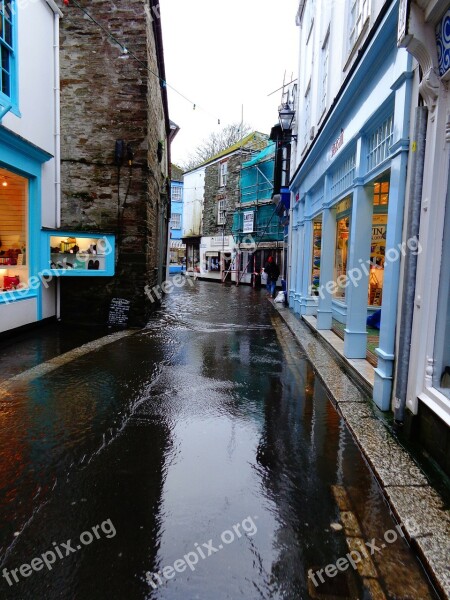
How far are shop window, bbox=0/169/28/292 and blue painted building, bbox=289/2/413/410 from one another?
6.24 metres

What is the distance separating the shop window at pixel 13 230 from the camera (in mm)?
8453

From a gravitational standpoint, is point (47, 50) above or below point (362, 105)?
above

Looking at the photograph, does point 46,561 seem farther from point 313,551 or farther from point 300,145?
point 300,145

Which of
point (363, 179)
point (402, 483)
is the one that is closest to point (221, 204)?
point (363, 179)

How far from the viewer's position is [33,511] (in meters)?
2.71

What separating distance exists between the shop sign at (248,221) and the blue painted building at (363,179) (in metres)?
15.9

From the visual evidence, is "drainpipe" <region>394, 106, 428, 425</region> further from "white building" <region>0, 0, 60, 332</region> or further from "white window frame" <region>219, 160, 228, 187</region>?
"white window frame" <region>219, 160, 228, 187</region>

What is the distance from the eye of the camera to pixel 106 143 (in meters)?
9.66

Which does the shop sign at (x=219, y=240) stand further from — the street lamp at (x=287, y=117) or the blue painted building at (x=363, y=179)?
the blue painted building at (x=363, y=179)

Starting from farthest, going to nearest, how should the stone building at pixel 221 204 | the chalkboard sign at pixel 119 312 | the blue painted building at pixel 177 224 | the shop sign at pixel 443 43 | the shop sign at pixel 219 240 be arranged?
the blue painted building at pixel 177 224 < the shop sign at pixel 219 240 < the stone building at pixel 221 204 < the chalkboard sign at pixel 119 312 < the shop sign at pixel 443 43

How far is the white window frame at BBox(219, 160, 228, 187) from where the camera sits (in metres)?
32.0

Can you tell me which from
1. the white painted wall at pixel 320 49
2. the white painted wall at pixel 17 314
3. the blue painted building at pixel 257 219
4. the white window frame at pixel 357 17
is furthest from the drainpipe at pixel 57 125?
the blue painted building at pixel 257 219

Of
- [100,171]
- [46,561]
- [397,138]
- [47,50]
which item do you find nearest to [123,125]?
[100,171]

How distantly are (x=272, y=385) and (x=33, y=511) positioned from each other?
353 cm
